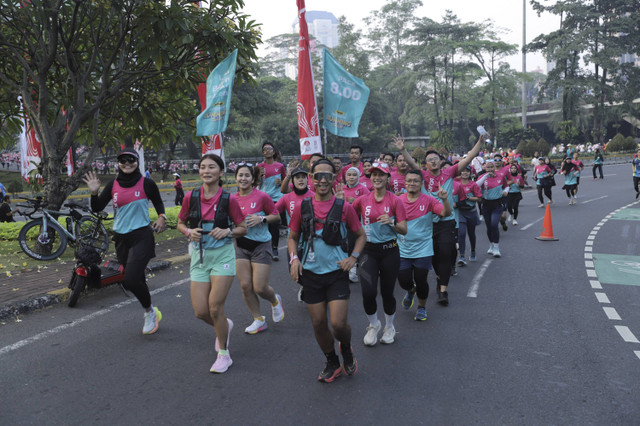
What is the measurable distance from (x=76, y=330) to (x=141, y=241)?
1.32 metres

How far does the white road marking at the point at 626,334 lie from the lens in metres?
5.73

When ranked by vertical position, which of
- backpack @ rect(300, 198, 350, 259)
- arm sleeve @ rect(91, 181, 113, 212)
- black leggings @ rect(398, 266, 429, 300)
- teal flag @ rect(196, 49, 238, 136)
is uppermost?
teal flag @ rect(196, 49, 238, 136)

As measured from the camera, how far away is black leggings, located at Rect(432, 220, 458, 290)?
7.27 meters

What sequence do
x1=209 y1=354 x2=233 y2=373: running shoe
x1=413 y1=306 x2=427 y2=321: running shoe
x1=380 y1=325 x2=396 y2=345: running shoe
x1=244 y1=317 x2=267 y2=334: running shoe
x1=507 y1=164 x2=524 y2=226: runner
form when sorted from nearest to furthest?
x1=209 y1=354 x2=233 y2=373: running shoe
x1=380 y1=325 x2=396 y2=345: running shoe
x1=244 y1=317 x2=267 y2=334: running shoe
x1=413 y1=306 x2=427 y2=321: running shoe
x1=507 y1=164 x2=524 y2=226: runner

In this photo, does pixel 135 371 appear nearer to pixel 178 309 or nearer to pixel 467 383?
pixel 178 309

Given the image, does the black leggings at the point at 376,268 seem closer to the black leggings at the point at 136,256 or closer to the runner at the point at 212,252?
the runner at the point at 212,252

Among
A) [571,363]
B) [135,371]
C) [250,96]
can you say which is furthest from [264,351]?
[250,96]

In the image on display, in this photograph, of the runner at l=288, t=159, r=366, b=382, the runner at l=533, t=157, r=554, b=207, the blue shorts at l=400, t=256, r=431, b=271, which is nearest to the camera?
the runner at l=288, t=159, r=366, b=382

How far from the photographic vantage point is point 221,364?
4840 millimetres

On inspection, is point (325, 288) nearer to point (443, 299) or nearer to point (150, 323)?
point (150, 323)

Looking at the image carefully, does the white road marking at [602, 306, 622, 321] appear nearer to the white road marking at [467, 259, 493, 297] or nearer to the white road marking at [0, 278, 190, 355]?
the white road marking at [467, 259, 493, 297]

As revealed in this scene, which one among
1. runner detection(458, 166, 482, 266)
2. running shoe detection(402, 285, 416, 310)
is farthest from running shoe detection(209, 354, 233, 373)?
runner detection(458, 166, 482, 266)

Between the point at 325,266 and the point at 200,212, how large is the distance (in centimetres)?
125

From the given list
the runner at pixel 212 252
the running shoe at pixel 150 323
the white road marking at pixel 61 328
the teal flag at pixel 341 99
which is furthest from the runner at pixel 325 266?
the teal flag at pixel 341 99
